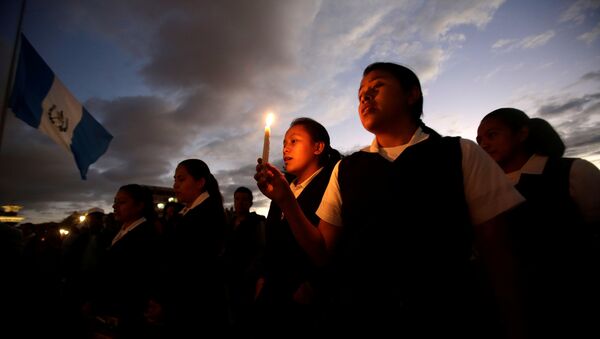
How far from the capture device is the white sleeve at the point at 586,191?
78.1 inches

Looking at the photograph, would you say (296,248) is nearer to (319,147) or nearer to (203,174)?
(319,147)

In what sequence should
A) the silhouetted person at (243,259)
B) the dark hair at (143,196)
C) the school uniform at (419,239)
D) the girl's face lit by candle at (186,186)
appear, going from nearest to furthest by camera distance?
1. the school uniform at (419,239)
2. the girl's face lit by candle at (186,186)
3. the dark hair at (143,196)
4. the silhouetted person at (243,259)

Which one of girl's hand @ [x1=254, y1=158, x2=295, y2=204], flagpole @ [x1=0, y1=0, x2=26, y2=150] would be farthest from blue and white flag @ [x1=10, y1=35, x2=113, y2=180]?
girl's hand @ [x1=254, y1=158, x2=295, y2=204]

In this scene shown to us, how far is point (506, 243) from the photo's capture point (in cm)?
139

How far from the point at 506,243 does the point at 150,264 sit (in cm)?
360

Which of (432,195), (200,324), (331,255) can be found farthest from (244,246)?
(432,195)

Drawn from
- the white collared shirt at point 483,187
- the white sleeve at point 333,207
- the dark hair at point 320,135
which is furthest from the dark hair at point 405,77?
the dark hair at point 320,135

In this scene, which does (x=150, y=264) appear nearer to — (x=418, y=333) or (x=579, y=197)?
(x=418, y=333)

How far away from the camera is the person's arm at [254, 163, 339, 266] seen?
1.80 meters

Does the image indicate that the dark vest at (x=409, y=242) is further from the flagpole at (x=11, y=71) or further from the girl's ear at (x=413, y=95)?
the flagpole at (x=11, y=71)

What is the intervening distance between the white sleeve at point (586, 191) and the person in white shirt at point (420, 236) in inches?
43.6

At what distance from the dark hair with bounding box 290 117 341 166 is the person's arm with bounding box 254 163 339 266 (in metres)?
1.13

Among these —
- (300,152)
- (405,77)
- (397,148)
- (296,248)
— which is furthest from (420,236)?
(300,152)

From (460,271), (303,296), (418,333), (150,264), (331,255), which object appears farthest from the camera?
(150,264)
